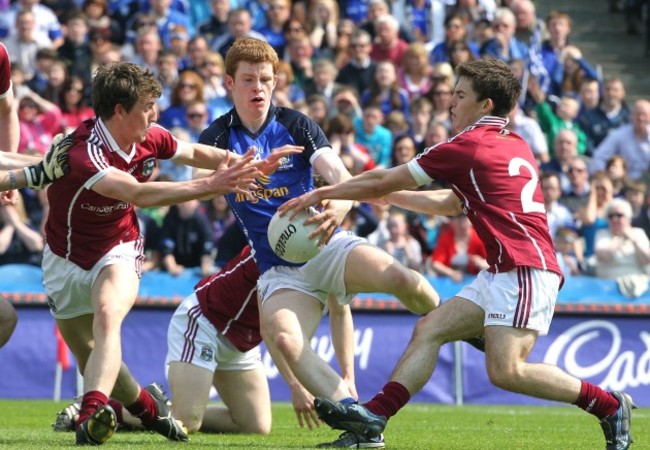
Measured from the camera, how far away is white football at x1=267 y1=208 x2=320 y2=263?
847 cm

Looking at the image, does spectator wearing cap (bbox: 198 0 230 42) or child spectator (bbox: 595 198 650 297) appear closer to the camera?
child spectator (bbox: 595 198 650 297)

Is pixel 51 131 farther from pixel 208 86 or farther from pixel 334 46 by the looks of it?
pixel 334 46

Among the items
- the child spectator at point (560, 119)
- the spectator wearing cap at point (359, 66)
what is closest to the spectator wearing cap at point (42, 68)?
the spectator wearing cap at point (359, 66)

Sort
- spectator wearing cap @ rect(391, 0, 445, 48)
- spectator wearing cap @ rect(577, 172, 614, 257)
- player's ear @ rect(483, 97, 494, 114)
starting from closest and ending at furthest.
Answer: player's ear @ rect(483, 97, 494, 114)
spectator wearing cap @ rect(577, 172, 614, 257)
spectator wearing cap @ rect(391, 0, 445, 48)

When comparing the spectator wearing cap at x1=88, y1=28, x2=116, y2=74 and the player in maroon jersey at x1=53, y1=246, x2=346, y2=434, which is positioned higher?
the spectator wearing cap at x1=88, y1=28, x2=116, y2=74

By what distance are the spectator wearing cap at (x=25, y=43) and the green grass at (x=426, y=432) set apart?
211 inches

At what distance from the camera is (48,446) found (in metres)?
8.05

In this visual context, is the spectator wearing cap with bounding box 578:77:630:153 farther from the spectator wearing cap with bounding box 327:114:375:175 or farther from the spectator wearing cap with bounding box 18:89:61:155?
the spectator wearing cap with bounding box 18:89:61:155

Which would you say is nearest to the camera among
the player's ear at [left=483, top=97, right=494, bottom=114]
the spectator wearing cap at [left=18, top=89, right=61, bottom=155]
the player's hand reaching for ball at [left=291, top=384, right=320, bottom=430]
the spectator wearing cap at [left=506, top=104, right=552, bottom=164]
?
the player's ear at [left=483, top=97, right=494, bottom=114]

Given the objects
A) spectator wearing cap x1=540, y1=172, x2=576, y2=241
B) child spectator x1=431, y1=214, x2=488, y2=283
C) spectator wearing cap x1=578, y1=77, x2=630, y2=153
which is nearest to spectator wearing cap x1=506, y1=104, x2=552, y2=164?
spectator wearing cap x1=578, y1=77, x2=630, y2=153

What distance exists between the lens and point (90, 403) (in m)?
8.09

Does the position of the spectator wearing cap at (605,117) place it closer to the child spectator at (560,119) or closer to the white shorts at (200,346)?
the child spectator at (560,119)

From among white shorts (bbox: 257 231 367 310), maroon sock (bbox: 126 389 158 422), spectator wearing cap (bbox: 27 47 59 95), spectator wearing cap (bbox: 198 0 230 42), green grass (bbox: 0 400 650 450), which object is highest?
spectator wearing cap (bbox: 198 0 230 42)

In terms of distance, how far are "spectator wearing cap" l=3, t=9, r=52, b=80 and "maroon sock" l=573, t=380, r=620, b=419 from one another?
1068 centimetres
